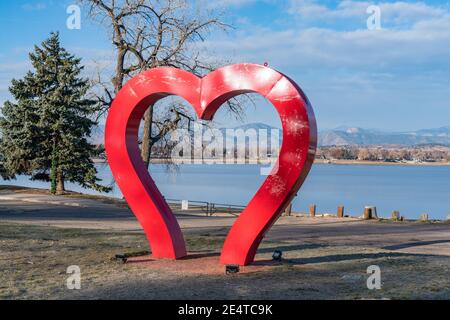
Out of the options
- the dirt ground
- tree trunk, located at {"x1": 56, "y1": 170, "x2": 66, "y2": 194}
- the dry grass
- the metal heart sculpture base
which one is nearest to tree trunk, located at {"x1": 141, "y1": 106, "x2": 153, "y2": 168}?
tree trunk, located at {"x1": 56, "y1": 170, "x2": 66, "y2": 194}

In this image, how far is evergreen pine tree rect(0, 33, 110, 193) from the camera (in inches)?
1219

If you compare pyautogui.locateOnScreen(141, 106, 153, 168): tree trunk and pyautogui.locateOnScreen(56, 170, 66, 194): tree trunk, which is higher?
pyautogui.locateOnScreen(141, 106, 153, 168): tree trunk

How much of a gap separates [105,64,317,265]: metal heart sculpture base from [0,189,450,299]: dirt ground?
20.2 inches

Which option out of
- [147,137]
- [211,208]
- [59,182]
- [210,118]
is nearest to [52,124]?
[59,182]

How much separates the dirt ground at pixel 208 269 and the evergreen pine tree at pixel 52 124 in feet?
52.6

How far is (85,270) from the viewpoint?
8.87 m

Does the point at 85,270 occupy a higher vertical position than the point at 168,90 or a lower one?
lower

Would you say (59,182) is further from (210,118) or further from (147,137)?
(210,118)

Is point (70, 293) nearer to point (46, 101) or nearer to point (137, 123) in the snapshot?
point (137, 123)

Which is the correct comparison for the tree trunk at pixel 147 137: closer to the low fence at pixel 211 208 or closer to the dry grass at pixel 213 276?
the low fence at pixel 211 208

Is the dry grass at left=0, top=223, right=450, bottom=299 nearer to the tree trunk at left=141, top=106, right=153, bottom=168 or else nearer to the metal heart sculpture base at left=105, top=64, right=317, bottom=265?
the metal heart sculpture base at left=105, top=64, right=317, bottom=265
